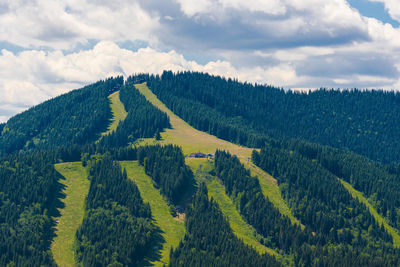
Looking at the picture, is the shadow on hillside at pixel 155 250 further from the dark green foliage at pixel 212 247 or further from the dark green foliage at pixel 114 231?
the dark green foliage at pixel 212 247

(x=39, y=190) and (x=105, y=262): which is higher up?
(x=39, y=190)

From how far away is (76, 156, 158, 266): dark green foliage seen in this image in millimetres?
162150

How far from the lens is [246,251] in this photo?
556 feet

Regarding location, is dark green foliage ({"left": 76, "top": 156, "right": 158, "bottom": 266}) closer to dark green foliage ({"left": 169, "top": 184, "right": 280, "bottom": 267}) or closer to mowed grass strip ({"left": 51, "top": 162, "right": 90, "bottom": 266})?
mowed grass strip ({"left": 51, "top": 162, "right": 90, "bottom": 266})

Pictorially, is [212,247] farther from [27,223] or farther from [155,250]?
[27,223]

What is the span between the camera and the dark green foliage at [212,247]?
162 m

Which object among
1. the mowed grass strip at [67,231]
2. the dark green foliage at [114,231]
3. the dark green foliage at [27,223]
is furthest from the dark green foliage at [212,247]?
the dark green foliage at [27,223]

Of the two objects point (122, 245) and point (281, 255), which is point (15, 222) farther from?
point (281, 255)

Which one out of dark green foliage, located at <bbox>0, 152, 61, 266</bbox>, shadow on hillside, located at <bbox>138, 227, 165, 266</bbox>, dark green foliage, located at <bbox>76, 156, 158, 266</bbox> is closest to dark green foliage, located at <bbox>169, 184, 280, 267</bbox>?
shadow on hillside, located at <bbox>138, 227, 165, 266</bbox>

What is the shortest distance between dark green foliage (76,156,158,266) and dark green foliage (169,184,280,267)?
13.6 meters

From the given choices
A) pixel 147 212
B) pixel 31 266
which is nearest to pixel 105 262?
pixel 31 266

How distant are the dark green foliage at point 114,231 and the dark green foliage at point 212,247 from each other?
13566 millimetres

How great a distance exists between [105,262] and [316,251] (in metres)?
79.1

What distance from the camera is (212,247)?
17200cm
